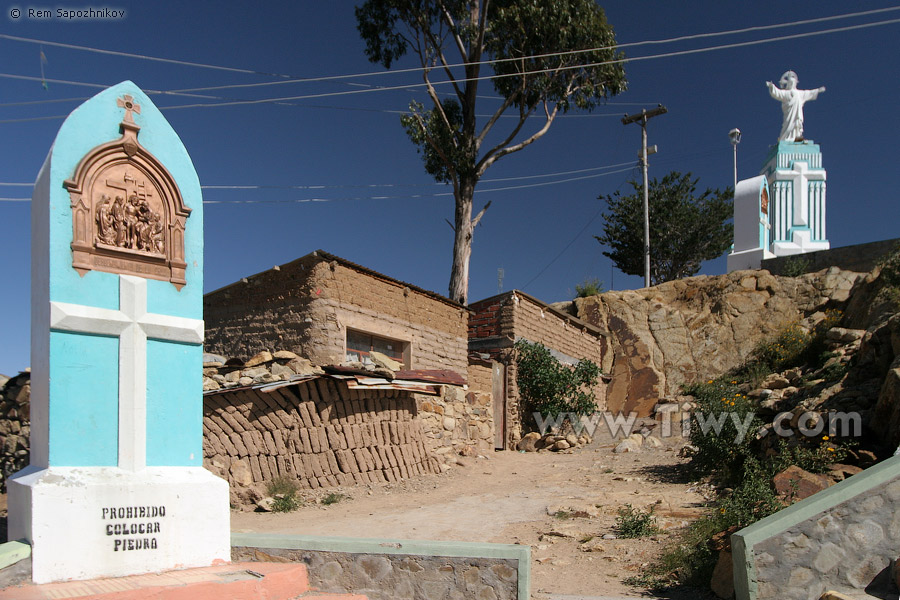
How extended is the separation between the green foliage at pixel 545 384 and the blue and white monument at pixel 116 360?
11363mm

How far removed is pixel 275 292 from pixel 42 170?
727 cm

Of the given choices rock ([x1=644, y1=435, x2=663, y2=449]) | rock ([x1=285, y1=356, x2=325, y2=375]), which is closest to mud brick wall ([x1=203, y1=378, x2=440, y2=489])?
rock ([x1=285, y1=356, x2=325, y2=375])

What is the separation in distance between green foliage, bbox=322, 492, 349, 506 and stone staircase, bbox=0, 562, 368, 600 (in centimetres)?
448

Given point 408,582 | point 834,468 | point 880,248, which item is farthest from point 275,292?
point 880,248

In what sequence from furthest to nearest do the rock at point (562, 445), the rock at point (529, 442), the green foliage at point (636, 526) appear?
the rock at point (529, 442) < the rock at point (562, 445) < the green foliage at point (636, 526)

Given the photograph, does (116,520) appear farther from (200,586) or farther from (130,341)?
(130,341)

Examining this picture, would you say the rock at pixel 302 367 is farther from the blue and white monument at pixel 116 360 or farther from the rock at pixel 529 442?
the rock at pixel 529 442

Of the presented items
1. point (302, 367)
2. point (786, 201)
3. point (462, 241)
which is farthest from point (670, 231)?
point (302, 367)

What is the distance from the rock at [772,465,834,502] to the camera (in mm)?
6113

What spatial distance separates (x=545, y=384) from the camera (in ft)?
50.7

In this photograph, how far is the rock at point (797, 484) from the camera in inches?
241

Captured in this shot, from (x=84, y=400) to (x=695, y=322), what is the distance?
19.7 m

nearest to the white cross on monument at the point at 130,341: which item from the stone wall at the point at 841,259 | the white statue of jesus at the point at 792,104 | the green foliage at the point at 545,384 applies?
the green foliage at the point at 545,384

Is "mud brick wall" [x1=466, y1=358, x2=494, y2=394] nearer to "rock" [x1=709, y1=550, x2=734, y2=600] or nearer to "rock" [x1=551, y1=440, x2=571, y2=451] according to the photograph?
"rock" [x1=551, y1=440, x2=571, y2=451]
